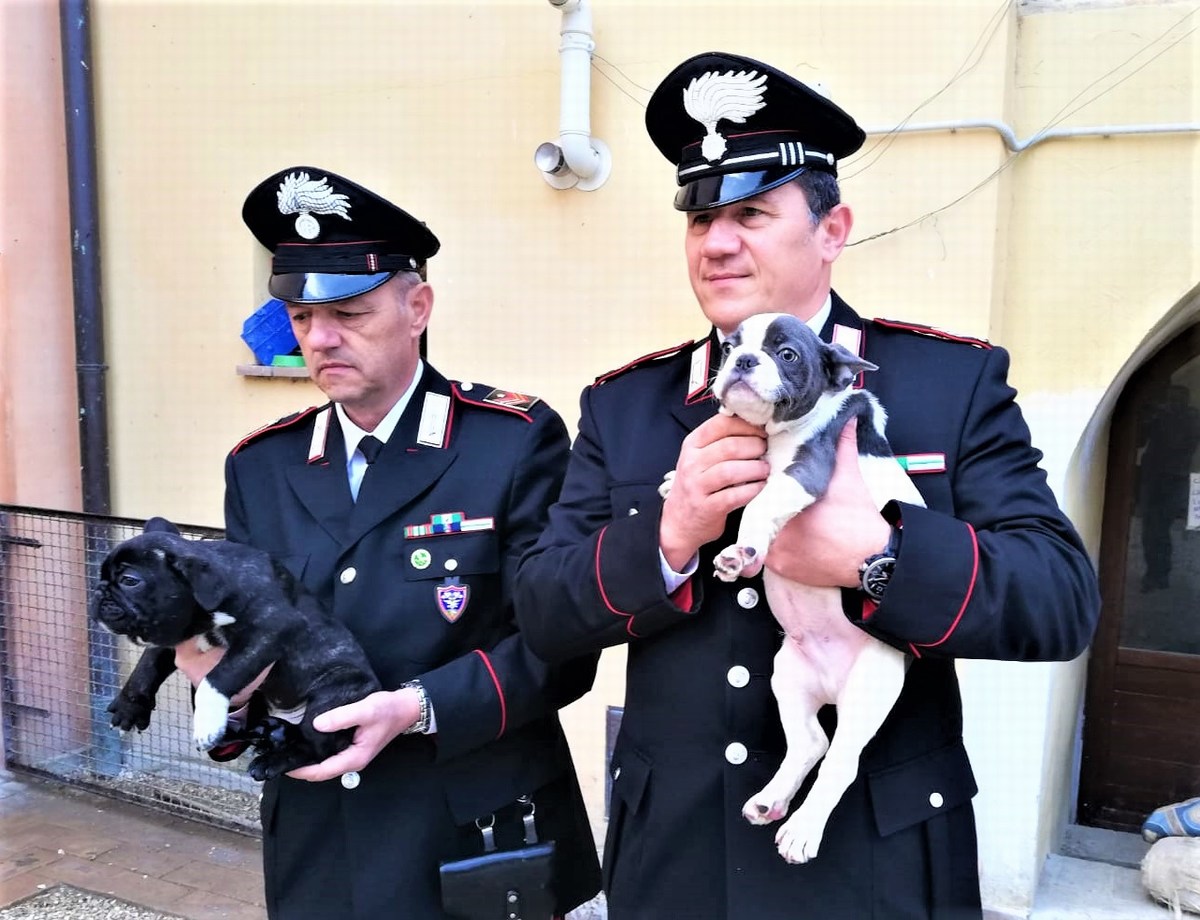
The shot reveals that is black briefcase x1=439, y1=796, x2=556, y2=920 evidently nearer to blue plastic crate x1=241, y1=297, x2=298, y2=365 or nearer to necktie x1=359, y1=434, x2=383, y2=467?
necktie x1=359, y1=434, x2=383, y2=467

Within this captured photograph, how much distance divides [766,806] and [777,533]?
432 millimetres

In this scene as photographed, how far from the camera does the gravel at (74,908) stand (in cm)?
417

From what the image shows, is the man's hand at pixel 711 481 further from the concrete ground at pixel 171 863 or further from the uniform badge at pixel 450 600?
the concrete ground at pixel 171 863

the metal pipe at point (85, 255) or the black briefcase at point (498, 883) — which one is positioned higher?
the metal pipe at point (85, 255)

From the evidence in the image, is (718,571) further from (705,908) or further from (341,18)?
(341,18)

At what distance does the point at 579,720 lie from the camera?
4.54 m

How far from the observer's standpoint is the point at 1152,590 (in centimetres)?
454

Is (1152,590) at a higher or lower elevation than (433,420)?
lower

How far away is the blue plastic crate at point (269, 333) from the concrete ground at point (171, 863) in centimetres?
251

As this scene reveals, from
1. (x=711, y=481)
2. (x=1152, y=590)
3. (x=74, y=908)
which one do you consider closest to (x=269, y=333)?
(x=74, y=908)

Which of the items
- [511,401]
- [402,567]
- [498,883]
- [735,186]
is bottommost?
[498,883]

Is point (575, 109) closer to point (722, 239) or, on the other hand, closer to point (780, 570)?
point (722, 239)

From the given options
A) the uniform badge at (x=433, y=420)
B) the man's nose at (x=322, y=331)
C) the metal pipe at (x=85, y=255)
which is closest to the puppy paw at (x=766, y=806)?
the uniform badge at (x=433, y=420)

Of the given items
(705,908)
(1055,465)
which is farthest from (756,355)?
(1055,465)
